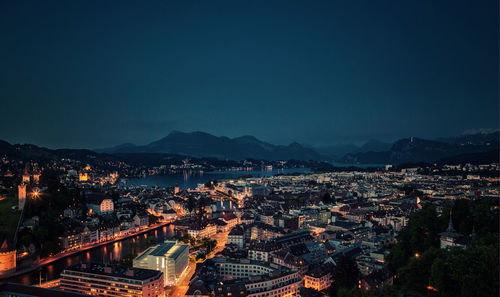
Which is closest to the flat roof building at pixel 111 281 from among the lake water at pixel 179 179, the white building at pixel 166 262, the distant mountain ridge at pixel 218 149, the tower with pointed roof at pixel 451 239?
the white building at pixel 166 262

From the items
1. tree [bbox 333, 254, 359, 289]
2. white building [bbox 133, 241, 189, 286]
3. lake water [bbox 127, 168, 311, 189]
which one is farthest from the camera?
lake water [bbox 127, 168, 311, 189]

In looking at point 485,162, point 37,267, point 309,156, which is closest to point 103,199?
point 37,267

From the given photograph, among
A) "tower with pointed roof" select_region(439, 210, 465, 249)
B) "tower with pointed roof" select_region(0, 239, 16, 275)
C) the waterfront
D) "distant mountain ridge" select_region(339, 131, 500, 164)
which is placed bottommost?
the waterfront

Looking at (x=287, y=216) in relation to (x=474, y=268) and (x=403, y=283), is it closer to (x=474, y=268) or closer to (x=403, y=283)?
(x=403, y=283)

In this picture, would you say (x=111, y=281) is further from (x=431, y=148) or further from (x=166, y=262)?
(x=431, y=148)

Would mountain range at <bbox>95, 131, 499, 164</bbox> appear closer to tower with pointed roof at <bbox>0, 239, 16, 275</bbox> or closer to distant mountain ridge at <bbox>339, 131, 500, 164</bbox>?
distant mountain ridge at <bbox>339, 131, 500, 164</bbox>


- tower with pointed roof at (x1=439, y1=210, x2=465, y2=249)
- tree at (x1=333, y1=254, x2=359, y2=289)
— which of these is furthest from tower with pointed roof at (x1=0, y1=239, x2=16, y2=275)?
tower with pointed roof at (x1=439, y1=210, x2=465, y2=249)
